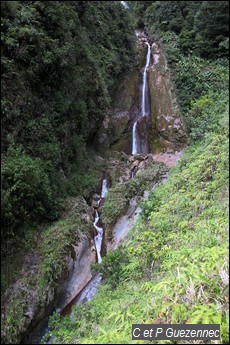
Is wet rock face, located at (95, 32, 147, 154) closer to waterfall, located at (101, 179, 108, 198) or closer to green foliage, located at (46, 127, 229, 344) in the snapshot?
waterfall, located at (101, 179, 108, 198)

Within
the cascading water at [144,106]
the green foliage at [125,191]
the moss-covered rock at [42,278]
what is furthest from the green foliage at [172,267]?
the cascading water at [144,106]

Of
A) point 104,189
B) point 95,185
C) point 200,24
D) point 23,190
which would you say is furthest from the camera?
point 104,189

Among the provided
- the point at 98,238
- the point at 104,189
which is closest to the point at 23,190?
the point at 98,238

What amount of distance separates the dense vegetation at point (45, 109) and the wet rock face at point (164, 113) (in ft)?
12.2

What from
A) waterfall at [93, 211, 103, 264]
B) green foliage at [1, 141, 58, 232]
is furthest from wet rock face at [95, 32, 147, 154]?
green foliage at [1, 141, 58, 232]

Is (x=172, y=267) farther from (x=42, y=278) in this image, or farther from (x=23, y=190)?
(x=23, y=190)

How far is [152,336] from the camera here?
3.51 meters

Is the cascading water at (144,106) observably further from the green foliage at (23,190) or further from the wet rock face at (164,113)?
the green foliage at (23,190)

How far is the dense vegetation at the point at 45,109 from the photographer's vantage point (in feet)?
25.2

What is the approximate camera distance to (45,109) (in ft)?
31.9

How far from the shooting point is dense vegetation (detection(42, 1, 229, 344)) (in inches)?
149

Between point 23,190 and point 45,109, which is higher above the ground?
point 45,109

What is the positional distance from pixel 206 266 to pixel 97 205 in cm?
737

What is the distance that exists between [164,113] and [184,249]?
38.3 feet
